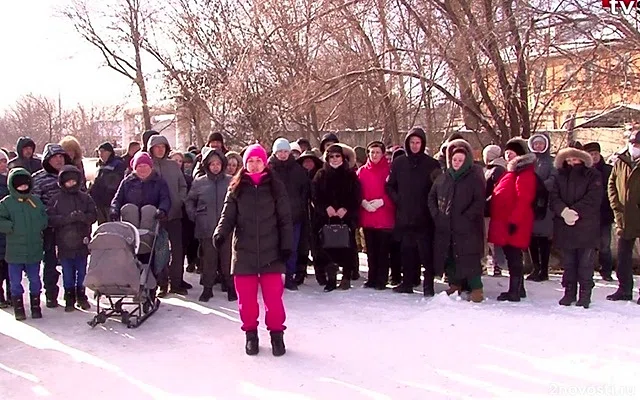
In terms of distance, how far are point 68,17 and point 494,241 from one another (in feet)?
91.0

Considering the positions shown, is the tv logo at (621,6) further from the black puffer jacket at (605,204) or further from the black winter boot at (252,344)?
the black winter boot at (252,344)

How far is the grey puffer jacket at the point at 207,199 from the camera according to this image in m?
7.07

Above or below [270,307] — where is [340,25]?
above

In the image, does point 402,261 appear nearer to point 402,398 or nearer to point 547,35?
point 402,398

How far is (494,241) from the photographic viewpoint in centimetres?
691

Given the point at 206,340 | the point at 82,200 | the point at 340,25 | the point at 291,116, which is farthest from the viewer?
the point at 291,116

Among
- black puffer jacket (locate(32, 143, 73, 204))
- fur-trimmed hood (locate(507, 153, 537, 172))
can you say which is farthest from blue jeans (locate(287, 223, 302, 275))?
black puffer jacket (locate(32, 143, 73, 204))

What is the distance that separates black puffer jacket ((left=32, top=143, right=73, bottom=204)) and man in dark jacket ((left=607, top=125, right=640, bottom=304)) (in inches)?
231

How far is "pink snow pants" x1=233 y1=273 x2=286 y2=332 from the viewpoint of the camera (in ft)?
17.4

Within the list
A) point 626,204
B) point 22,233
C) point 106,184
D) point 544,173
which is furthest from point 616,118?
point 22,233

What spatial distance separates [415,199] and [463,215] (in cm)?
61

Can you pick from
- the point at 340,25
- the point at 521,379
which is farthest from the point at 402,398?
the point at 340,25

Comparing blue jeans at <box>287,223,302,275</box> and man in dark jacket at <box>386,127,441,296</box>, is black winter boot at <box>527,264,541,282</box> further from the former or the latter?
blue jeans at <box>287,223,302,275</box>

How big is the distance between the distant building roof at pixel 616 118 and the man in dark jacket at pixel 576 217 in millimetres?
4086
